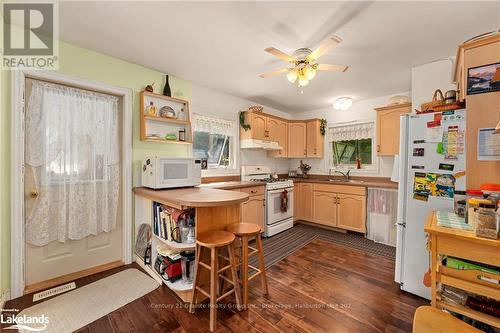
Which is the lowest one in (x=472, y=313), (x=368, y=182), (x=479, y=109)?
(x=472, y=313)

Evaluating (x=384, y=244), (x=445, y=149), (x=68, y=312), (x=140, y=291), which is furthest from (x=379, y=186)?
(x=68, y=312)

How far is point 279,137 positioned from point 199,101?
6.01ft

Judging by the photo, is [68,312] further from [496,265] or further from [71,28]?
[496,265]

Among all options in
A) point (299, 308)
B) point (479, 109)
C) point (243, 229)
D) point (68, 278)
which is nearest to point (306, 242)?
point (299, 308)

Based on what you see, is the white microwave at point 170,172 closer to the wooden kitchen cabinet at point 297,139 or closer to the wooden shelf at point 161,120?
the wooden shelf at point 161,120

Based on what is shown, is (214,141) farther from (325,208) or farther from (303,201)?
(325,208)

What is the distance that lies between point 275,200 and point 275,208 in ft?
0.47

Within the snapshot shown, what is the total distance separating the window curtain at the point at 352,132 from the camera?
4.05 meters

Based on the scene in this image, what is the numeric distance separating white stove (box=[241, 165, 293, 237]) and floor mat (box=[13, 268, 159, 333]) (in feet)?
6.49

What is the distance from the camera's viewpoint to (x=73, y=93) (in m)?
2.20

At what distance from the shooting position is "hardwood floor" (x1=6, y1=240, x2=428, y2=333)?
1.58 metres

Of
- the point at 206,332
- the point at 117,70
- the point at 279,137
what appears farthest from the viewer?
the point at 279,137

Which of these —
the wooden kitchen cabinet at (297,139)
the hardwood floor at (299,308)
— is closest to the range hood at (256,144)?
the wooden kitchen cabinet at (297,139)

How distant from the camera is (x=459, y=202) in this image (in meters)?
1.52
